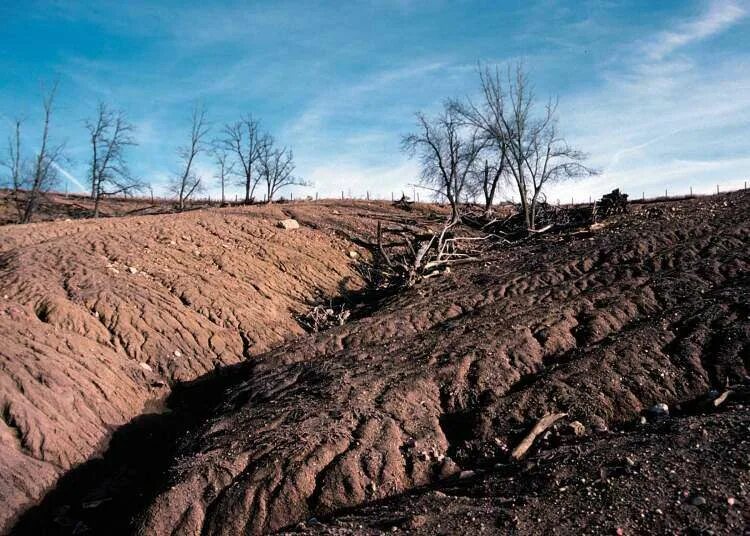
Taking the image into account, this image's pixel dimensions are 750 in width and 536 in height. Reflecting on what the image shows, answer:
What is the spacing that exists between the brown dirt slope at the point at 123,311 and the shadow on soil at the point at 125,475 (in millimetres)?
281

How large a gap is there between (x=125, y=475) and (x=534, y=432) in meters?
7.75

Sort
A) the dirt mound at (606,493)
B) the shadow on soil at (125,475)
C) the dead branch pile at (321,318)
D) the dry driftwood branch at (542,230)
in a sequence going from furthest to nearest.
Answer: the dry driftwood branch at (542,230) → the dead branch pile at (321,318) → the shadow on soil at (125,475) → the dirt mound at (606,493)

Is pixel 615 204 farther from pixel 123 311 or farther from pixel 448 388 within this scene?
pixel 123 311

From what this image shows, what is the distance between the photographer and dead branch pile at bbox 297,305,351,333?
1798 centimetres

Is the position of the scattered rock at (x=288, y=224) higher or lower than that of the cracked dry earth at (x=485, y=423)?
higher

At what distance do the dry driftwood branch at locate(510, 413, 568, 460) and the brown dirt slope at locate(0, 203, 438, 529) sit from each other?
8306mm

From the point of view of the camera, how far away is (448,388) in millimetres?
10539

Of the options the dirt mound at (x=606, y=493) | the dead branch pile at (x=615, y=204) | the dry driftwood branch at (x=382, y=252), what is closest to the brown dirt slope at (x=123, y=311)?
the dry driftwood branch at (x=382, y=252)

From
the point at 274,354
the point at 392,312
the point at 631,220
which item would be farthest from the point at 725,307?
the point at 631,220

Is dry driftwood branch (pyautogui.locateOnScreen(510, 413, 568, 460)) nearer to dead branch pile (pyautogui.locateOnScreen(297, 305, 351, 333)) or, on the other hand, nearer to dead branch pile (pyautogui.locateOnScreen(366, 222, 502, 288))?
dead branch pile (pyautogui.locateOnScreen(297, 305, 351, 333))

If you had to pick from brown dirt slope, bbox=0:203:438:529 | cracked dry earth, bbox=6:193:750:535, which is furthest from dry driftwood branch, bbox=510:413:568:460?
brown dirt slope, bbox=0:203:438:529

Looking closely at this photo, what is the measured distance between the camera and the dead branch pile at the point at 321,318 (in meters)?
18.0

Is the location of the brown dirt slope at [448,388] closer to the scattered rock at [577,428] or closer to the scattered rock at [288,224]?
the scattered rock at [577,428]

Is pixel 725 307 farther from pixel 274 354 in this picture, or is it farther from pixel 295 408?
pixel 274 354
